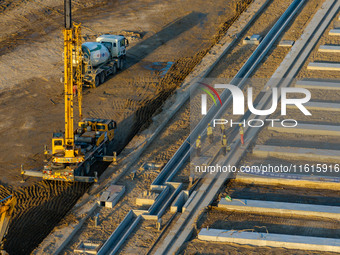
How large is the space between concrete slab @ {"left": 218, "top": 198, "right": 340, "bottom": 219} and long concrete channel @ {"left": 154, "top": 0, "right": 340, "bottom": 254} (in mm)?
1049

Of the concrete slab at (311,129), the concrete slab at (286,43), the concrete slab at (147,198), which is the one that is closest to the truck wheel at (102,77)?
→ the concrete slab at (311,129)

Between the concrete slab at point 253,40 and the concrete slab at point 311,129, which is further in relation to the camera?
the concrete slab at point 253,40

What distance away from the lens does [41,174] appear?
30.1 metres

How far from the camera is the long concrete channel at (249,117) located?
86.7 ft

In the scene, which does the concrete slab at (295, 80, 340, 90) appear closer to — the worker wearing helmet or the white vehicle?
the worker wearing helmet

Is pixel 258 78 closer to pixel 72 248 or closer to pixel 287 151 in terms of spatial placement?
pixel 287 151

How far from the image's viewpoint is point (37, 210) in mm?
28703

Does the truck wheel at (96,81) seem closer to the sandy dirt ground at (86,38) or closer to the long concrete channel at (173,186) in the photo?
the sandy dirt ground at (86,38)

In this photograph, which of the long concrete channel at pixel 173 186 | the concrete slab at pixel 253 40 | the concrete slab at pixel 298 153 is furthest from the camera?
the concrete slab at pixel 253 40

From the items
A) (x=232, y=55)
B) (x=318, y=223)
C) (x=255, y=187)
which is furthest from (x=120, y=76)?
(x=318, y=223)

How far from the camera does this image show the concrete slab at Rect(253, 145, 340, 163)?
1217 inches

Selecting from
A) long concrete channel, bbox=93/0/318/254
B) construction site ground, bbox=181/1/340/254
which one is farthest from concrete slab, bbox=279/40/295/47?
construction site ground, bbox=181/1/340/254

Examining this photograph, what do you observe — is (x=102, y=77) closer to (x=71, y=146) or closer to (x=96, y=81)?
(x=96, y=81)

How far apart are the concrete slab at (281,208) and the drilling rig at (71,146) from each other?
19.6 ft
